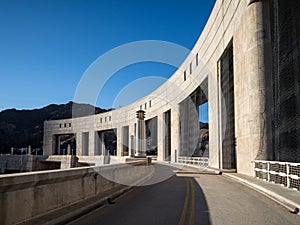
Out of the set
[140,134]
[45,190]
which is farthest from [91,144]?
[45,190]

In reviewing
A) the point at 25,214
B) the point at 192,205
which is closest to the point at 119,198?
the point at 192,205

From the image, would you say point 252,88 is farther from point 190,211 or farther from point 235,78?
point 190,211

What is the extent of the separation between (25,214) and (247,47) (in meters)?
18.6

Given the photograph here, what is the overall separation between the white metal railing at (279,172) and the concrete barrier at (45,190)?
7490mm

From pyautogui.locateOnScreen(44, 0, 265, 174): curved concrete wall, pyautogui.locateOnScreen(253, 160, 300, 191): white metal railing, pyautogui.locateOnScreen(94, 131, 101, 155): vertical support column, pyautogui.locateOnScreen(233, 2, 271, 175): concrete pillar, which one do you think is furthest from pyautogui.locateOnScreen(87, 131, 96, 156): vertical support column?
pyautogui.locateOnScreen(253, 160, 300, 191): white metal railing

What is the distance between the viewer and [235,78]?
24969mm

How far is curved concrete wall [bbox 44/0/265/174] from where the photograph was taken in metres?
20.6

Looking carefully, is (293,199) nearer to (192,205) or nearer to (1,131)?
(192,205)

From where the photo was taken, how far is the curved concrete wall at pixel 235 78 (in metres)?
20.6

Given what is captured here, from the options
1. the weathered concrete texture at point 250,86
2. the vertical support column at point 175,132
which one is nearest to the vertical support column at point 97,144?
the vertical support column at point 175,132

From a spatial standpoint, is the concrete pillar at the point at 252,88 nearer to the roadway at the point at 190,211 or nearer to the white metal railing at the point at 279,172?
the white metal railing at the point at 279,172

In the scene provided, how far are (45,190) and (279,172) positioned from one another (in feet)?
38.2

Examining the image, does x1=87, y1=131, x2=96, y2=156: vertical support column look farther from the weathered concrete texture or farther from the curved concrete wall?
the weathered concrete texture

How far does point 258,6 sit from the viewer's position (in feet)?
68.8
